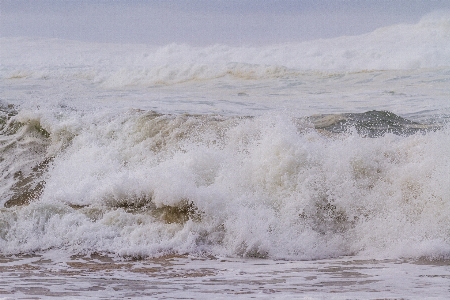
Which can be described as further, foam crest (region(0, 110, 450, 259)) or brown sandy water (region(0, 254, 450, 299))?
foam crest (region(0, 110, 450, 259))

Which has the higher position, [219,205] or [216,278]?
[219,205]

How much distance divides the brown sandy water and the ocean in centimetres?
1

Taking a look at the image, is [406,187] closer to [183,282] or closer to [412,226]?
[412,226]

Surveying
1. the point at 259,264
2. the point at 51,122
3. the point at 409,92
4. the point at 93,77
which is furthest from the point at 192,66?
the point at 259,264

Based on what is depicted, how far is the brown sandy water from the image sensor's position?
3096 millimetres

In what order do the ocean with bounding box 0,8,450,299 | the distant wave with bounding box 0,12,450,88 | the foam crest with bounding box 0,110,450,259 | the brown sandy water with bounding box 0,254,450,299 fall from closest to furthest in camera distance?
the brown sandy water with bounding box 0,254,450,299, the ocean with bounding box 0,8,450,299, the foam crest with bounding box 0,110,450,259, the distant wave with bounding box 0,12,450,88

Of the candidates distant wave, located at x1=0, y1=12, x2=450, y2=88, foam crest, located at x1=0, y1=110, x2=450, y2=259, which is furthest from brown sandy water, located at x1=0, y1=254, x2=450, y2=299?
distant wave, located at x1=0, y1=12, x2=450, y2=88

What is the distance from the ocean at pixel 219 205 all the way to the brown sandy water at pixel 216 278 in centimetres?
1

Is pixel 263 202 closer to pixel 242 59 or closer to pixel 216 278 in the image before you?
pixel 216 278

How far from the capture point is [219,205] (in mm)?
4840

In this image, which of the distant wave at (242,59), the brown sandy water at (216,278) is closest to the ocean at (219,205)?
the brown sandy water at (216,278)

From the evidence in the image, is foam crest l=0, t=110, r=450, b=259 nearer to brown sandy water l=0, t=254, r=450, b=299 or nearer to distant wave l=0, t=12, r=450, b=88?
brown sandy water l=0, t=254, r=450, b=299

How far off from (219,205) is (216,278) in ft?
4.16

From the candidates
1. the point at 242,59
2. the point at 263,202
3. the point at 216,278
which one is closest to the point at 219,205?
the point at 263,202
